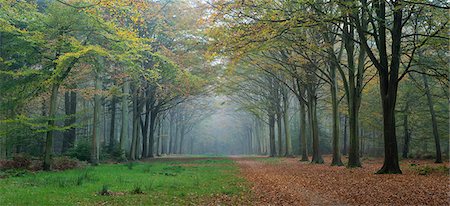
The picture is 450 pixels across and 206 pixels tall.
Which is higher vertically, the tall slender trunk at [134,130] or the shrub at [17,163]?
the tall slender trunk at [134,130]

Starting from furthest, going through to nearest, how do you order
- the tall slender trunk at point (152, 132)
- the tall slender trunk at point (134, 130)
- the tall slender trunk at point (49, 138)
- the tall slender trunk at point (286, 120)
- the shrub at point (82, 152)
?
1. the tall slender trunk at point (152, 132)
2. the tall slender trunk at point (286, 120)
3. the tall slender trunk at point (134, 130)
4. the shrub at point (82, 152)
5. the tall slender trunk at point (49, 138)

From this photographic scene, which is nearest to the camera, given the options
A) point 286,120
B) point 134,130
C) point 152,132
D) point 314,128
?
point 314,128

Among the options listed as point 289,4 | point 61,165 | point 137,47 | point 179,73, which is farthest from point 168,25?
point 289,4

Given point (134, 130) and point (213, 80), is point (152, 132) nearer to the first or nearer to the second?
point (134, 130)

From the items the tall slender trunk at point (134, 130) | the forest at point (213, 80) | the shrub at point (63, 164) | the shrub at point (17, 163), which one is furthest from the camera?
the tall slender trunk at point (134, 130)

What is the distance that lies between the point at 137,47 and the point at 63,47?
3.14 m

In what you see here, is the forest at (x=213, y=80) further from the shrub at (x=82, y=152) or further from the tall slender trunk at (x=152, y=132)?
the tall slender trunk at (x=152, y=132)

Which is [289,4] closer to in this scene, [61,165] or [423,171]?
[423,171]

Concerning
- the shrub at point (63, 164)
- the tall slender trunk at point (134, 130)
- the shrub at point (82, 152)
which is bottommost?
the shrub at point (63, 164)

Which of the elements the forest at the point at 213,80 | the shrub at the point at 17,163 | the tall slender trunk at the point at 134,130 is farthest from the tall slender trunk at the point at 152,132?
the shrub at the point at 17,163

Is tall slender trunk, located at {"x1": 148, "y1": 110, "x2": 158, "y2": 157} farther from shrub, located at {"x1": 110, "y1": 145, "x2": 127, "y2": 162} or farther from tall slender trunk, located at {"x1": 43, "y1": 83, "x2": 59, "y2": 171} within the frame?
tall slender trunk, located at {"x1": 43, "y1": 83, "x2": 59, "y2": 171}

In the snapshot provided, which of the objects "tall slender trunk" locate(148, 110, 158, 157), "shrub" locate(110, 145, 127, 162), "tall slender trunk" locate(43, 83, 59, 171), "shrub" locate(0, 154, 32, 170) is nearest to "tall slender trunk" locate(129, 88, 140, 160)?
"shrub" locate(110, 145, 127, 162)

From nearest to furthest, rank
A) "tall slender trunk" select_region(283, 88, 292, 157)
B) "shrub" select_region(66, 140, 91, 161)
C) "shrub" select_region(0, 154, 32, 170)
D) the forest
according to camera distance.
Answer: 1. the forest
2. "shrub" select_region(0, 154, 32, 170)
3. "shrub" select_region(66, 140, 91, 161)
4. "tall slender trunk" select_region(283, 88, 292, 157)

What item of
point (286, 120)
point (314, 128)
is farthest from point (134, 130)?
point (314, 128)
